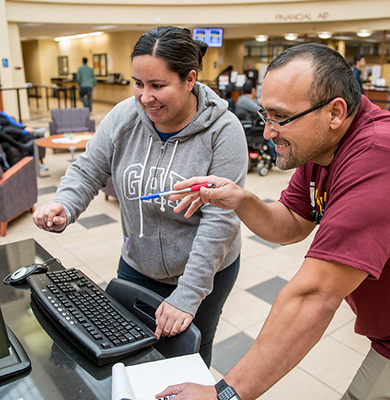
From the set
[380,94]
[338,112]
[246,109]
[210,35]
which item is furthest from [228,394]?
[210,35]

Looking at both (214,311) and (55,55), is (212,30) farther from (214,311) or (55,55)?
(214,311)

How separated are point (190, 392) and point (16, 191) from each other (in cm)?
377

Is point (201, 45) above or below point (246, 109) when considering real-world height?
above

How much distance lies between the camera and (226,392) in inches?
35.2

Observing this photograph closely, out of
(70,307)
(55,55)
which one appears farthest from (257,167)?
(55,55)

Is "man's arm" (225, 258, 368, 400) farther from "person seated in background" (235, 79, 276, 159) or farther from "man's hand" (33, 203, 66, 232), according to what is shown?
"person seated in background" (235, 79, 276, 159)

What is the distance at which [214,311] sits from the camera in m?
1.57

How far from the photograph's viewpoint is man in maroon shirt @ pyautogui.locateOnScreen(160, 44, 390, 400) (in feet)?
2.76

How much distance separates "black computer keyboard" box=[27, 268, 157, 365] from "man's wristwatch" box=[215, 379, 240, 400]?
10.4 inches

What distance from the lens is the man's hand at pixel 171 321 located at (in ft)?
4.16

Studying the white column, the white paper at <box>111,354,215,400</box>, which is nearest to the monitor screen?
the white column

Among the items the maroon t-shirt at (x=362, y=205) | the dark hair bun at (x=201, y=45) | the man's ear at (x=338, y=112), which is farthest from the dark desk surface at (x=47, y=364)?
the dark hair bun at (x=201, y=45)

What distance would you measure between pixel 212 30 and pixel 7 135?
342 inches

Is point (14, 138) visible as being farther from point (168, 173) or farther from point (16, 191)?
point (168, 173)
